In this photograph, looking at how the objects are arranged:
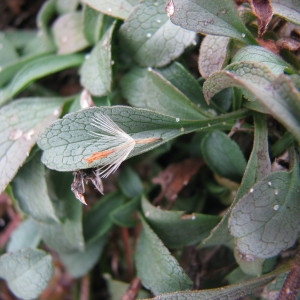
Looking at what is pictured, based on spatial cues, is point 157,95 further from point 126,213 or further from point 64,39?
point 64,39

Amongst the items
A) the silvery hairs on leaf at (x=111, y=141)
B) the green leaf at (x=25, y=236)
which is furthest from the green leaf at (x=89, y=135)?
the green leaf at (x=25, y=236)

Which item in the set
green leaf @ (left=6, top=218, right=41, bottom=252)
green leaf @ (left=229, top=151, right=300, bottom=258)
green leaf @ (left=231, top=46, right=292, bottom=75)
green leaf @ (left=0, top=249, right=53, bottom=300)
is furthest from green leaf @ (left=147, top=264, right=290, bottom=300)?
green leaf @ (left=6, top=218, right=41, bottom=252)

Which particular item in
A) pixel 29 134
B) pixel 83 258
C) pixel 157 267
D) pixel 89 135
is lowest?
pixel 83 258

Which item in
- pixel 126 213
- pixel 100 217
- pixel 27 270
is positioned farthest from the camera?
pixel 100 217

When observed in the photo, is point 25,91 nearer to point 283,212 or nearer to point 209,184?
point 209,184

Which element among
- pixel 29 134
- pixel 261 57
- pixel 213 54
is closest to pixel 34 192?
pixel 29 134

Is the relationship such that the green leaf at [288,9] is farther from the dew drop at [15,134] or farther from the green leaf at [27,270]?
the green leaf at [27,270]

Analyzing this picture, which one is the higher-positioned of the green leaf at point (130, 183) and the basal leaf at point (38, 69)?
the basal leaf at point (38, 69)
